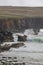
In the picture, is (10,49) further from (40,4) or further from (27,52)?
(40,4)

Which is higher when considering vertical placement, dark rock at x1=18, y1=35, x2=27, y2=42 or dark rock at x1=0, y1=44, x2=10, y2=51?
dark rock at x1=18, y1=35, x2=27, y2=42

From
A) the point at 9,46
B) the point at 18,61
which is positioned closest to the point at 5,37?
the point at 9,46

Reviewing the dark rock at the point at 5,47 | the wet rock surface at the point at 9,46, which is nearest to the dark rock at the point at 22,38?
the wet rock surface at the point at 9,46

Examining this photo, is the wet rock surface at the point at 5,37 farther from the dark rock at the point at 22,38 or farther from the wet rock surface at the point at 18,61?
the wet rock surface at the point at 18,61

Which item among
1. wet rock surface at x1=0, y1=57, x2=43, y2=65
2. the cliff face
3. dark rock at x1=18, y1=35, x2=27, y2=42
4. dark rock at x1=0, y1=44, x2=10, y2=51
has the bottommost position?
wet rock surface at x1=0, y1=57, x2=43, y2=65

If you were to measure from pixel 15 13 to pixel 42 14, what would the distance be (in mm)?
314

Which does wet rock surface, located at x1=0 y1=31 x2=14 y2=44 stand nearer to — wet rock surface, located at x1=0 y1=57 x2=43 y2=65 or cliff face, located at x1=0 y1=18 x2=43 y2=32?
cliff face, located at x1=0 y1=18 x2=43 y2=32

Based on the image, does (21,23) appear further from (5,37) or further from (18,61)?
(18,61)

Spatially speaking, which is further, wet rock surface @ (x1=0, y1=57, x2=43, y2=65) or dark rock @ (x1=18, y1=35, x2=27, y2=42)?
dark rock @ (x1=18, y1=35, x2=27, y2=42)

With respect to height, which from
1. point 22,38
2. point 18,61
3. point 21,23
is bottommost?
point 18,61

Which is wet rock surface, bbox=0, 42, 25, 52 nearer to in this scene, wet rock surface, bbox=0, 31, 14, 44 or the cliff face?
wet rock surface, bbox=0, 31, 14, 44

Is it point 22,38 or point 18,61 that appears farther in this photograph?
point 22,38

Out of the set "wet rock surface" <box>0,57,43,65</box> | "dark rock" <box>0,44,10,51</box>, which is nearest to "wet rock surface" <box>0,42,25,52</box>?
"dark rock" <box>0,44,10,51</box>

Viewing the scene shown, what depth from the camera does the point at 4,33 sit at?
177cm
